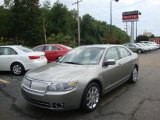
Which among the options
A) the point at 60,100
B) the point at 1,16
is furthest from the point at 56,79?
the point at 1,16

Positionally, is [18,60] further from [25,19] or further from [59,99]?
[25,19]

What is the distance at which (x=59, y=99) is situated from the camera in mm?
4742

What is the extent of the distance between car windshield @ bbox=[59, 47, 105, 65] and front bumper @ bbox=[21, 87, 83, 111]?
134 cm

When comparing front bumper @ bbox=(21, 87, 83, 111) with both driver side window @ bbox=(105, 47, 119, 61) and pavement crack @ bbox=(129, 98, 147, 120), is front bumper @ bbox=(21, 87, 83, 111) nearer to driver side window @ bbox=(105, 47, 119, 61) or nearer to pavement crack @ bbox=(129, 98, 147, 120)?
pavement crack @ bbox=(129, 98, 147, 120)

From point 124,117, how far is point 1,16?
48.5 m

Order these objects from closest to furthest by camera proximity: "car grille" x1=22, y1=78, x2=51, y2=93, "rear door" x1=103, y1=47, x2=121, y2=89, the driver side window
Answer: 1. "car grille" x1=22, y1=78, x2=51, y2=93
2. "rear door" x1=103, y1=47, x2=121, y2=89
3. the driver side window

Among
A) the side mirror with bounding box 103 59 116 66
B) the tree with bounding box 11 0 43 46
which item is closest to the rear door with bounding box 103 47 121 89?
the side mirror with bounding box 103 59 116 66

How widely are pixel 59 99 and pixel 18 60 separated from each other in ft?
19.9

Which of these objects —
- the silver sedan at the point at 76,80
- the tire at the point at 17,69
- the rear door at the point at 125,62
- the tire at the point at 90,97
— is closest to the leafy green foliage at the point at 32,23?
the tire at the point at 17,69

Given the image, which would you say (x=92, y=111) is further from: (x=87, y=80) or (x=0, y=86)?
(x=0, y=86)

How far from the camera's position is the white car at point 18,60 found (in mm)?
10227

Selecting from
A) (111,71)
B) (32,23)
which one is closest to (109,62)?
(111,71)

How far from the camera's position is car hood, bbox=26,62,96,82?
16.6 feet

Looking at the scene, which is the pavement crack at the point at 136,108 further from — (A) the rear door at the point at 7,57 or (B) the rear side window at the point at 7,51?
(B) the rear side window at the point at 7,51
